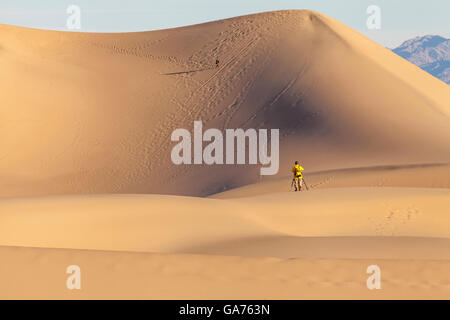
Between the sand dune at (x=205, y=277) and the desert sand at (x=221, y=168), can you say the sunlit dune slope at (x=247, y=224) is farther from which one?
the sand dune at (x=205, y=277)

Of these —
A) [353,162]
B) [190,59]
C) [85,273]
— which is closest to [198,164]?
[353,162]

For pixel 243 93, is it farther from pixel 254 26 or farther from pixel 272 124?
pixel 254 26

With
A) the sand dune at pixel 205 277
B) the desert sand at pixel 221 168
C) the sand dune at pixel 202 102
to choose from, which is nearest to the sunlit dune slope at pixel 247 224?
the desert sand at pixel 221 168

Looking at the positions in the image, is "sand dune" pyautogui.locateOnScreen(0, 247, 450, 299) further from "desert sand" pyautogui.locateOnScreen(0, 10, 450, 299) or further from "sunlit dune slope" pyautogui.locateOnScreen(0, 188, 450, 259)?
"sunlit dune slope" pyautogui.locateOnScreen(0, 188, 450, 259)

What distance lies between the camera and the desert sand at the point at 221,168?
357 inches

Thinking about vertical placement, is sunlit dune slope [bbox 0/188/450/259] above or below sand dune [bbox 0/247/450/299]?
above

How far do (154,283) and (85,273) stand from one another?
89 centimetres

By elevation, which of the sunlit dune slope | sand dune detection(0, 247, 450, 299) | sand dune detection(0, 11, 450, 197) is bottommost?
sand dune detection(0, 247, 450, 299)

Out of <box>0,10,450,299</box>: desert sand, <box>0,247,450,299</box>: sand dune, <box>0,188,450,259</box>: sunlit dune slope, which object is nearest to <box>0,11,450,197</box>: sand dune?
<box>0,10,450,299</box>: desert sand

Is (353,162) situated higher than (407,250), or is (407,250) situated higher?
(353,162)

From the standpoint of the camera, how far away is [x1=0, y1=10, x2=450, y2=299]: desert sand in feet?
29.7

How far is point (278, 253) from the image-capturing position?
11797 mm

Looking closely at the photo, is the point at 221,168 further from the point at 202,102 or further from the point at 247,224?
the point at 247,224
